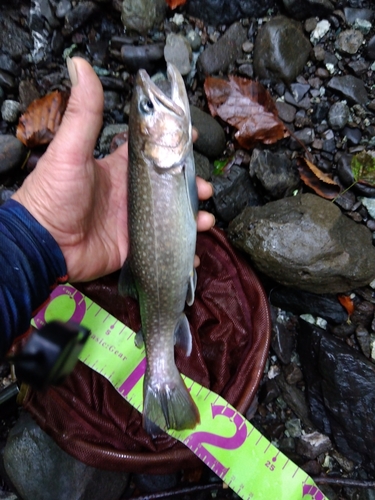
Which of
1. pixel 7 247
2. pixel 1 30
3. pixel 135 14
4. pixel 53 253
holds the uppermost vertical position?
pixel 1 30

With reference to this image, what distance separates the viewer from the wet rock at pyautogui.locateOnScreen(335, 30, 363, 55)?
272cm

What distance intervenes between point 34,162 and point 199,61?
1293mm

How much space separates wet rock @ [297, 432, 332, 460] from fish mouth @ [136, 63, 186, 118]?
7.14ft

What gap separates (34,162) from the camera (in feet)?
9.03

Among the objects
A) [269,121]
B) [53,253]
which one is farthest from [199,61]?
[53,253]

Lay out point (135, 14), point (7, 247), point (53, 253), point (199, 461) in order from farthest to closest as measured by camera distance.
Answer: point (135, 14) → point (199, 461) → point (53, 253) → point (7, 247)

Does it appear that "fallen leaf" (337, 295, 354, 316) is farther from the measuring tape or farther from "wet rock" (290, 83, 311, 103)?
"wet rock" (290, 83, 311, 103)

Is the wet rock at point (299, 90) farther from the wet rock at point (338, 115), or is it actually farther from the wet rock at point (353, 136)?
the wet rock at point (353, 136)

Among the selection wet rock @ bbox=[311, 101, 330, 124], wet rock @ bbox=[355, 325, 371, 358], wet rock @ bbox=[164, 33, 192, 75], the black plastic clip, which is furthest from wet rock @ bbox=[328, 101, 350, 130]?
the black plastic clip

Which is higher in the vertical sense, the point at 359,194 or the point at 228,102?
the point at 228,102

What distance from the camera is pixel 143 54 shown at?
2711 mm

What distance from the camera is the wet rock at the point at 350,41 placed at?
107 inches

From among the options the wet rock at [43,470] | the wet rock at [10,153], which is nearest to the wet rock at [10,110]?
the wet rock at [10,153]

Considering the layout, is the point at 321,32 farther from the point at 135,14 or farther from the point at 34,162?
the point at 34,162
